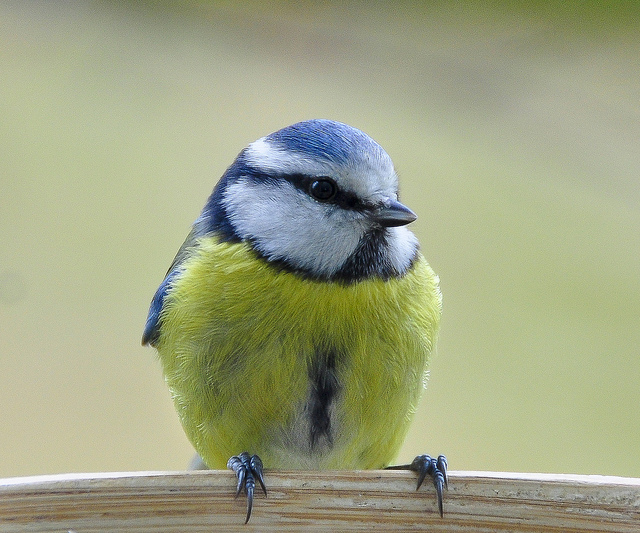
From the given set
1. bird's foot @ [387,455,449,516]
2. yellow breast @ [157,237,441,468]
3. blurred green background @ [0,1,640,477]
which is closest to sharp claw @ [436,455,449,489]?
bird's foot @ [387,455,449,516]

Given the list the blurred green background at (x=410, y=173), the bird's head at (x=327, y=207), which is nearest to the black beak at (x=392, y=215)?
the bird's head at (x=327, y=207)

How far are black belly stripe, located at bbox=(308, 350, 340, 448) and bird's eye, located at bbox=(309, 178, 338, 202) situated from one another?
0.20 meters

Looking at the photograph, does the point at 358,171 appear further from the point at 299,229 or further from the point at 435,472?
the point at 435,472

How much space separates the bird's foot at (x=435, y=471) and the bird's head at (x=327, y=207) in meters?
0.24

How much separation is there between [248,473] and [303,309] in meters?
0.21

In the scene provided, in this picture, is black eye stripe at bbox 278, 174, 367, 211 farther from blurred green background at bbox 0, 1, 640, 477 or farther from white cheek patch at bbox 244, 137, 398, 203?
blurred green background at bbox 0, 1, 640, 477

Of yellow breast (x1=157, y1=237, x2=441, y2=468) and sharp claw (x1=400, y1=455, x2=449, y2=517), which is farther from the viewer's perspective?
yellow breast (x1=157, y1=237, x2=441, y2=468)

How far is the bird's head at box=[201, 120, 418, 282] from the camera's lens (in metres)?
0.95

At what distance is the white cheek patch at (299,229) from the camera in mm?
955

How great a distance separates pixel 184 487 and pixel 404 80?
5.24 feet

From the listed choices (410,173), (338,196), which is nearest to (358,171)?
(338,196)

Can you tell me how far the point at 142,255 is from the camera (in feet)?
6.24

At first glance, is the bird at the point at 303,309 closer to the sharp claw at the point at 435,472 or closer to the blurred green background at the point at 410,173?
the sharp claw at the point at 435,472

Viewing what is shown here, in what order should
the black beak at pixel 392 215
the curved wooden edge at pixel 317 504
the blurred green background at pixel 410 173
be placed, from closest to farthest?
1. the curved wooden edge at pixel 317 504
2. the black beak at pixel 392 215
3. the blurred green background at pixel 410 173
